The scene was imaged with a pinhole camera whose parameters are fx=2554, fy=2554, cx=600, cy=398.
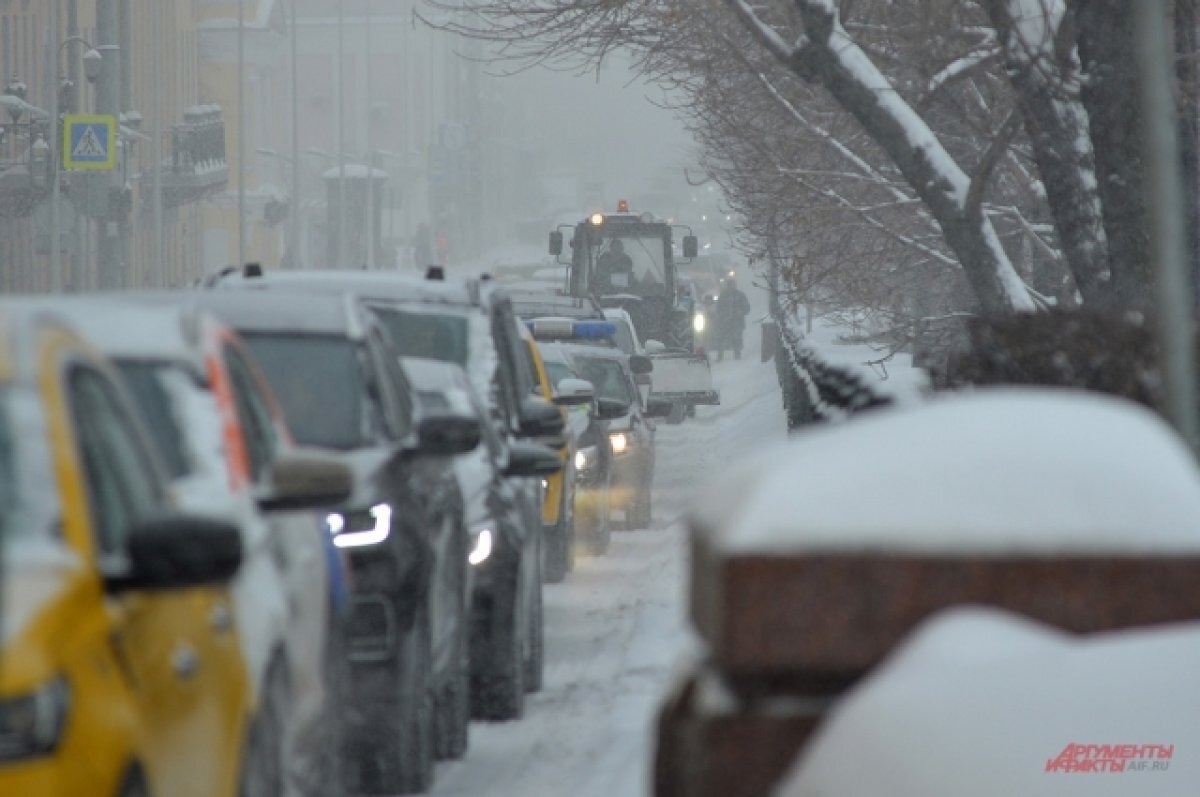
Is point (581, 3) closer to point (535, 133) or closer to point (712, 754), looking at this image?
point (712, 754)

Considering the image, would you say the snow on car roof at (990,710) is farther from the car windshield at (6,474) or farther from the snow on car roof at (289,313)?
the snow on car roof at (289,313)

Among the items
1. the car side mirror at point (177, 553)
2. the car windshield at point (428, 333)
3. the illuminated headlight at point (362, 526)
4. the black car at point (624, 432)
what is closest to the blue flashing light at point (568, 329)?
the black car at point (624, 432)

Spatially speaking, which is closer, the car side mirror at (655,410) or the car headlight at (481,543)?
the car headlight at (481,543)

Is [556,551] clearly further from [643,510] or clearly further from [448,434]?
[448,434]

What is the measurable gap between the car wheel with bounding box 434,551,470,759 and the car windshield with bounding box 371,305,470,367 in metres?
2.43

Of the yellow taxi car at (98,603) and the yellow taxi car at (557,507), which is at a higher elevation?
the yellow taxi car at (98,603)

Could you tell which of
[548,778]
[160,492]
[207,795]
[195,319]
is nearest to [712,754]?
[207,795]

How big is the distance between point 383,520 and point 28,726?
4.51 metres

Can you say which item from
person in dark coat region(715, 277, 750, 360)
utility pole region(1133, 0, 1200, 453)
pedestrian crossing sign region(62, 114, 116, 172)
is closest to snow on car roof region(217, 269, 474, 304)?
utility pole region(1133, 0, 1200, 453)

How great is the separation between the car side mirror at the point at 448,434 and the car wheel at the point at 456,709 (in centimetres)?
63

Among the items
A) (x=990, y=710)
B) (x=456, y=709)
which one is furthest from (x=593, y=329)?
(x=990, y=710)

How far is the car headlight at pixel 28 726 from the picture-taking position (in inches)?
155

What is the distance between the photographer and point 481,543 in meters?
10.2

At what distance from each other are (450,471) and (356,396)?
0.63m
